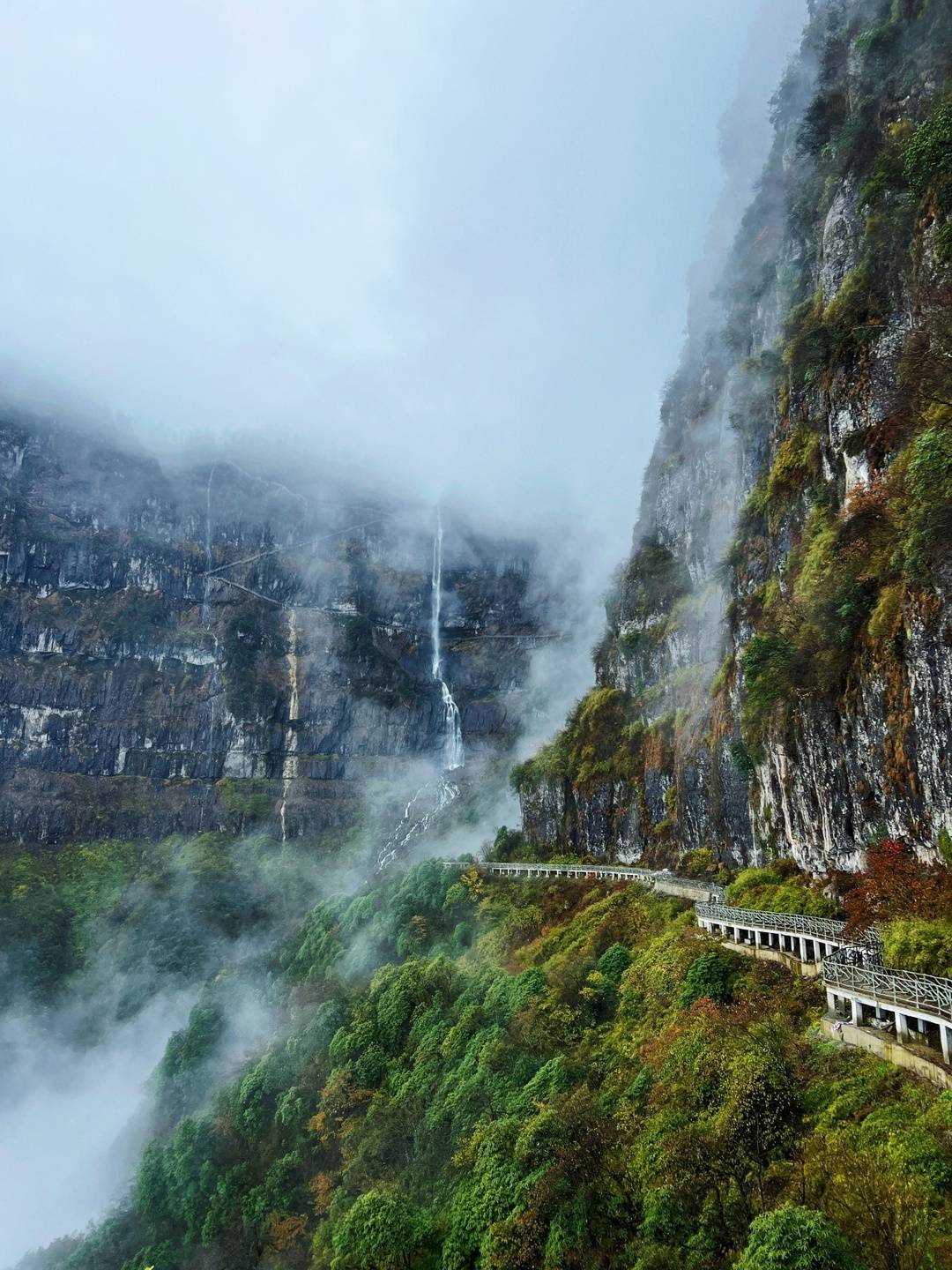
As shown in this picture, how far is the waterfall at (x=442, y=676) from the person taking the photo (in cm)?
13112

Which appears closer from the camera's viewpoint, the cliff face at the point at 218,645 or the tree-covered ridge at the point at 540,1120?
the tree-covered ridge at the point at 540,1120

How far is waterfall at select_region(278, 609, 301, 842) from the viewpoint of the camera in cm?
11888

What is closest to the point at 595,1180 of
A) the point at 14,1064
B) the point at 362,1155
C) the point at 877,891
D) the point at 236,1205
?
the point at 877,891

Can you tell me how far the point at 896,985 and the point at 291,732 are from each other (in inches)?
4670

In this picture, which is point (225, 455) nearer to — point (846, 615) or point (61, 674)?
point (61, 674)

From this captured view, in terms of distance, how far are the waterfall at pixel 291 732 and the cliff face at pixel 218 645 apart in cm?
35

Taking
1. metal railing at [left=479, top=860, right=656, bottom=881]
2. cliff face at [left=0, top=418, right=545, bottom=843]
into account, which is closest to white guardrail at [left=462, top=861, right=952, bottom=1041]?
metal railing at [left=479, top=860, right=656, bottom=881]

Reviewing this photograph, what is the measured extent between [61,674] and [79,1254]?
94166mm

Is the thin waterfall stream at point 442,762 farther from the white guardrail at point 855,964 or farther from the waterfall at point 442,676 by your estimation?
the white guardrail at point 855,964

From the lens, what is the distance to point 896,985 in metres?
16.5

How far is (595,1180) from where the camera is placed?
16.0 metres

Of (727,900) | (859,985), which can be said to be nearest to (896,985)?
(859,985)

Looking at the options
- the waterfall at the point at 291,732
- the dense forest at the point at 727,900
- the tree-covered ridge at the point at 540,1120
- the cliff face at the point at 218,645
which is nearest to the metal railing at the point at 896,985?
the dense forest at the point at 727,900

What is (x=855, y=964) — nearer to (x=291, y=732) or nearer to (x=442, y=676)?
(x=291, y=732)
